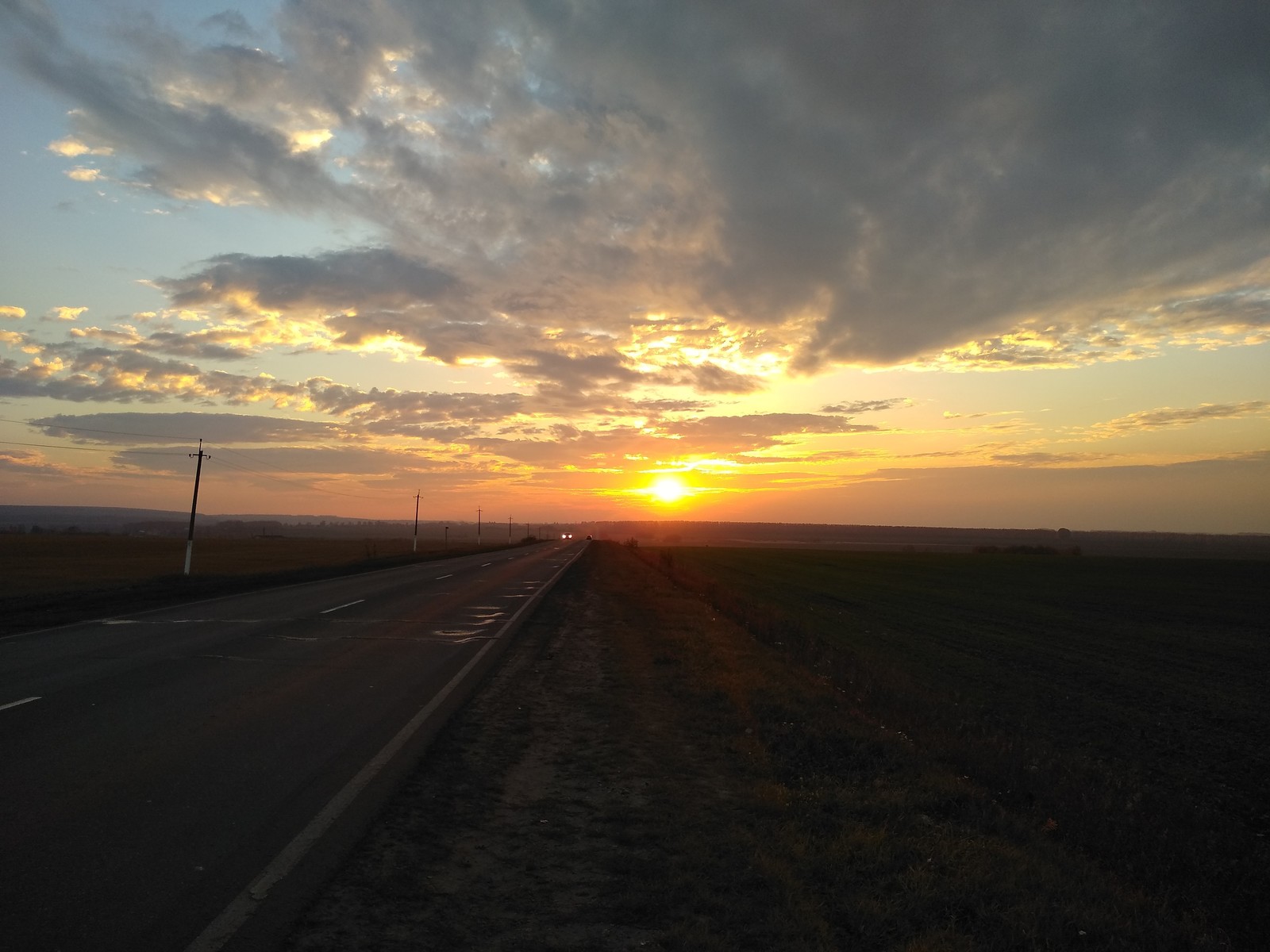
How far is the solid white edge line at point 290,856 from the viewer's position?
12.3ft

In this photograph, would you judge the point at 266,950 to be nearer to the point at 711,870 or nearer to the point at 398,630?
the point at 711,870

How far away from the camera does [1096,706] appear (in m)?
14.6

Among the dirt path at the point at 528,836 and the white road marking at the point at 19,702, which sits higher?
the white road marking at the point at 19,702

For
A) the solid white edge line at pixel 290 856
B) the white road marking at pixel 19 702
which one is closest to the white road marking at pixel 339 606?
the white road marking at pixel 19 702

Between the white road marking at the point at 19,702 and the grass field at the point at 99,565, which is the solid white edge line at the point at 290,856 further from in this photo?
the grass field at the point at 99,565

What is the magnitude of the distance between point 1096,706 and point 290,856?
14.8 metres

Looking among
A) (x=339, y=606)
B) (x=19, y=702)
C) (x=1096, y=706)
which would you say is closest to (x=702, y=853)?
(x=19, y=702)

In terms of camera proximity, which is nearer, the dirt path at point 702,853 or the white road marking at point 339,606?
the dirt path at point 702,853

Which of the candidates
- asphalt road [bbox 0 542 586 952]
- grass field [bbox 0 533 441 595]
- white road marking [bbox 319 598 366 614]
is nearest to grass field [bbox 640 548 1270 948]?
asphalt road [bbox 0 542 586 952]

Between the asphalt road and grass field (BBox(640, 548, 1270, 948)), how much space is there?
5.87 meters

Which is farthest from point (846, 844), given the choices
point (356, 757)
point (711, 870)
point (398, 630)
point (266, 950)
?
point (398, 630)

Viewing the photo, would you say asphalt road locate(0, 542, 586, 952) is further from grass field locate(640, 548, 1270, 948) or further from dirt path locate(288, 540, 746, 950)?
grass field locate(640, 548, 1270, 948)

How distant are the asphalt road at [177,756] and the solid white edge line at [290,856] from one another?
0.02m

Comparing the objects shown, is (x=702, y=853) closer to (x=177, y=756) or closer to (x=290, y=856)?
(x=290, y=856)
